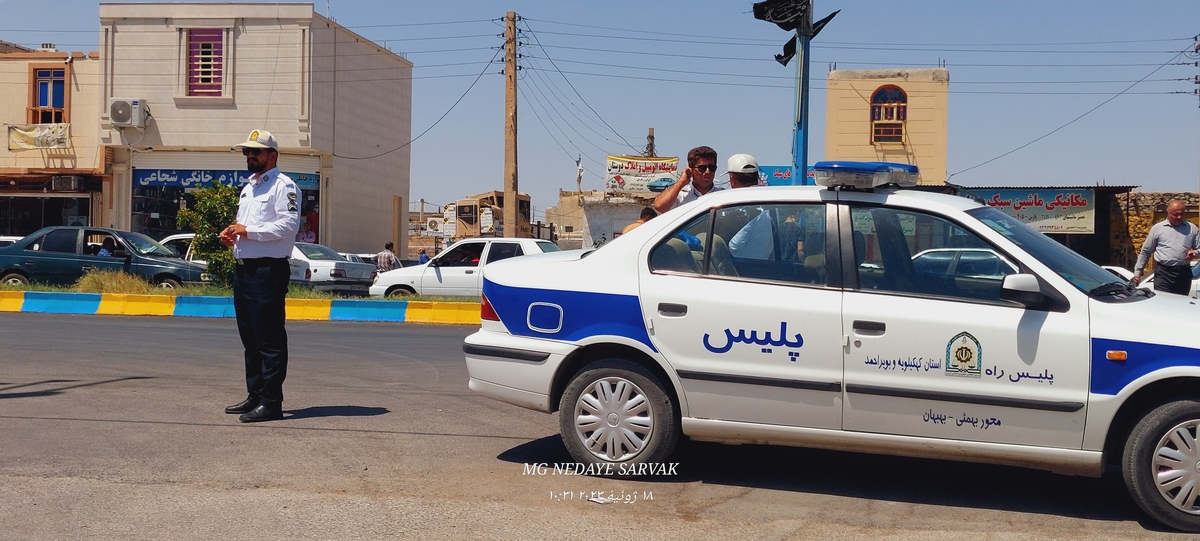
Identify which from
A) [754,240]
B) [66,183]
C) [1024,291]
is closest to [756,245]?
[754,240]

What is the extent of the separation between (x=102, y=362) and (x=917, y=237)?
25.2 ft

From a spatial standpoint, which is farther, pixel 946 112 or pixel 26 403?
pixel 946 112

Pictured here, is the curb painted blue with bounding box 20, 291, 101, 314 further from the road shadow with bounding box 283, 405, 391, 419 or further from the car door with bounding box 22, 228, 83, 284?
the road shadow with bounding box 283, 405, 391, 419

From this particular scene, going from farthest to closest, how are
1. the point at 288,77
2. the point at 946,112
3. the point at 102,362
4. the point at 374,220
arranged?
the point at 374,220
the point at 288,77
the point at 946,112
the point at 102,362

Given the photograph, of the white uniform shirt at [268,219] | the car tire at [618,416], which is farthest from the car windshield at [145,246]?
the car tire at [618,416]

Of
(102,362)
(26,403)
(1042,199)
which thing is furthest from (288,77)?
(26,403)

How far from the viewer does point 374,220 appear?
127 feet

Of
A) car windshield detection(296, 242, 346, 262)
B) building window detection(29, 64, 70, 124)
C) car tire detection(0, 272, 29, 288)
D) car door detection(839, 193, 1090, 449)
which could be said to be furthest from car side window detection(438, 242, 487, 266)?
building window detection(29, 64, 70, 124)

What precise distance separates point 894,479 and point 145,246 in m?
16.6

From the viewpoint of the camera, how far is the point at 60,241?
1903 cm

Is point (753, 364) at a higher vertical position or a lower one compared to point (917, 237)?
lower

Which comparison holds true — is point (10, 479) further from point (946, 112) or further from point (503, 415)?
point (946, 112)

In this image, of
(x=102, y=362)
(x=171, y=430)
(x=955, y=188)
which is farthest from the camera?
(x=955, y=188)

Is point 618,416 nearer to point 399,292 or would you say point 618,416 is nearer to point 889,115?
point 399,292
